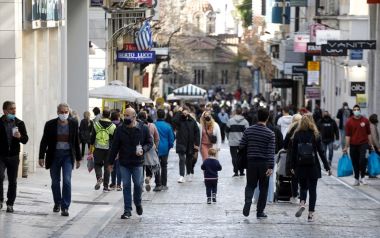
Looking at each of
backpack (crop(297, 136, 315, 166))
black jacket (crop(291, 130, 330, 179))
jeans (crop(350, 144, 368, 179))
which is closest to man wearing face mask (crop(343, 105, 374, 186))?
jeans (crop(350, 144, 368, 179))

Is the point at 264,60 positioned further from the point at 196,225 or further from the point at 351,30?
the point at 196,225

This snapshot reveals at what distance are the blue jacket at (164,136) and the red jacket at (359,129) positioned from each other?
159 inches

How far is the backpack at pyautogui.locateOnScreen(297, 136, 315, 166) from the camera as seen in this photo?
62.6ft

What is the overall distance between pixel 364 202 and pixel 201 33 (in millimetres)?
129525

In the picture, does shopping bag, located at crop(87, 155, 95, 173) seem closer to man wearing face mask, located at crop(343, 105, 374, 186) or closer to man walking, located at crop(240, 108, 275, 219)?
man walking, located at crop(240, 108, 275, 219)

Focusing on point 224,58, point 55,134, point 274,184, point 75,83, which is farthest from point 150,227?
point 224,58

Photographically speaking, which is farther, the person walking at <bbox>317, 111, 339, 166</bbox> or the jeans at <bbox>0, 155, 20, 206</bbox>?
the person walking at <bbox>317, 111, 339, 166</bbox>

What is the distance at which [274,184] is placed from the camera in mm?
23703

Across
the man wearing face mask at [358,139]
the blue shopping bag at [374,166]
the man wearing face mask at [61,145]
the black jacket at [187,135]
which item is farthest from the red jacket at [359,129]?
the man wearing face mask at [61,145]

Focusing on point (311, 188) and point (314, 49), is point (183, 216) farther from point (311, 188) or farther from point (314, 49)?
point (314, 49)

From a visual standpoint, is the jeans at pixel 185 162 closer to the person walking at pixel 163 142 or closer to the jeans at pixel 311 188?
the person walking at pixel 163 142

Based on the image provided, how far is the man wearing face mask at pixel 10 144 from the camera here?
1909 centimetres

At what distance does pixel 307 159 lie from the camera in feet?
62.6

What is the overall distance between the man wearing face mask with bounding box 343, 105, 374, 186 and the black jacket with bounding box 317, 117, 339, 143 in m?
8.46
